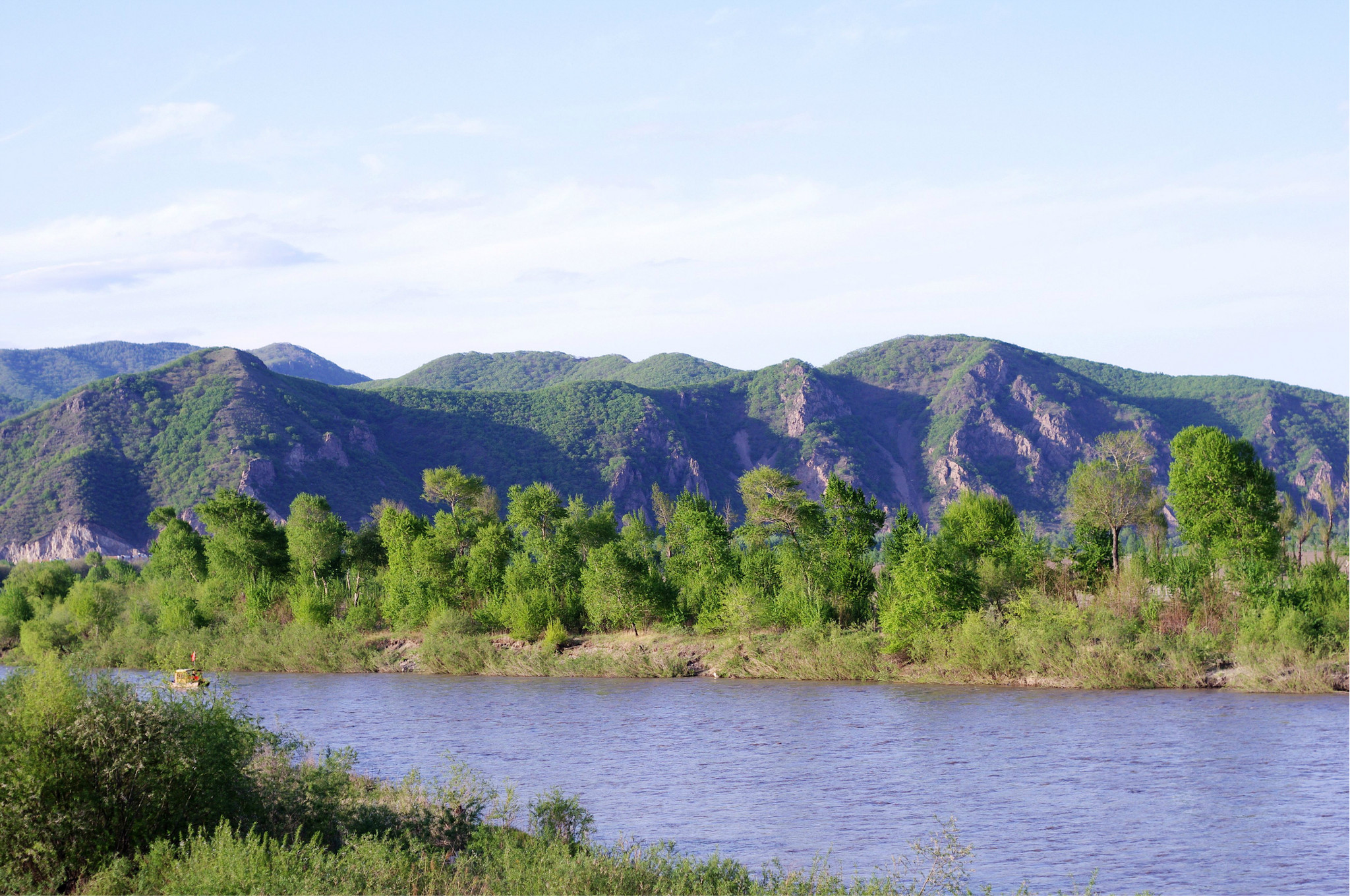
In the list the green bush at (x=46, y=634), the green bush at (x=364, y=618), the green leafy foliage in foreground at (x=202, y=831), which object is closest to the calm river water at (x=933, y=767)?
the green leafy foliage in foreground at (x=202, y=831)

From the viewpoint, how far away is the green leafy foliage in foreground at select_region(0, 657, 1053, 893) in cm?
1357

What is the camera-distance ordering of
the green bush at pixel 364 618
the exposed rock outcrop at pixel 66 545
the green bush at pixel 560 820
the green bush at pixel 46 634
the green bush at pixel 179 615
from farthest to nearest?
the exposed rock outcrop at pixel 66 545
the green bush at pixel 179 615
the green bush at pixel 46 634
the green bush at pixel 364 618
the green bush at pixel 560 820

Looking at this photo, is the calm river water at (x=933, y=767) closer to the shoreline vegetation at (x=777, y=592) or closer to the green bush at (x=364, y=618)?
the shoreline vegetation at (x=777, y=592)

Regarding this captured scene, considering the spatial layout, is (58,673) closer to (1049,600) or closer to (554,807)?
(554,807)

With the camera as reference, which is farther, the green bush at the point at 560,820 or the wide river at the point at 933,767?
the wide river at the point at 933,767

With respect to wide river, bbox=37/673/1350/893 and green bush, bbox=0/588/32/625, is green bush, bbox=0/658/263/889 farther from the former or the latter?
green bush, bbox=0/588/32/625

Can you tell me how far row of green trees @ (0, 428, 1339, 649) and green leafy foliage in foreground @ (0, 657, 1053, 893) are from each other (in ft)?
116

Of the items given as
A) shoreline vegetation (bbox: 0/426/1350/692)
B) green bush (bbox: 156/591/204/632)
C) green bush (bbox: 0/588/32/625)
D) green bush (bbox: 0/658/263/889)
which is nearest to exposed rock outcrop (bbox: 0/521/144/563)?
green bush (bbox: 0/588/32/625)

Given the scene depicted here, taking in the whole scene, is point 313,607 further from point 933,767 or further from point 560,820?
point 560,820

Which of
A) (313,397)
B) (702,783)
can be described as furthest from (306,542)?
(313,397)

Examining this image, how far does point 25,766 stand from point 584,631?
49374mm

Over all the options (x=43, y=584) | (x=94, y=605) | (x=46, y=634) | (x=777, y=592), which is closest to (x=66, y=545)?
(x=43, y=584)

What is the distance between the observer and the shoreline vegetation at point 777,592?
152 ft

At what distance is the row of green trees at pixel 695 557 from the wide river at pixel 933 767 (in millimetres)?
6307
